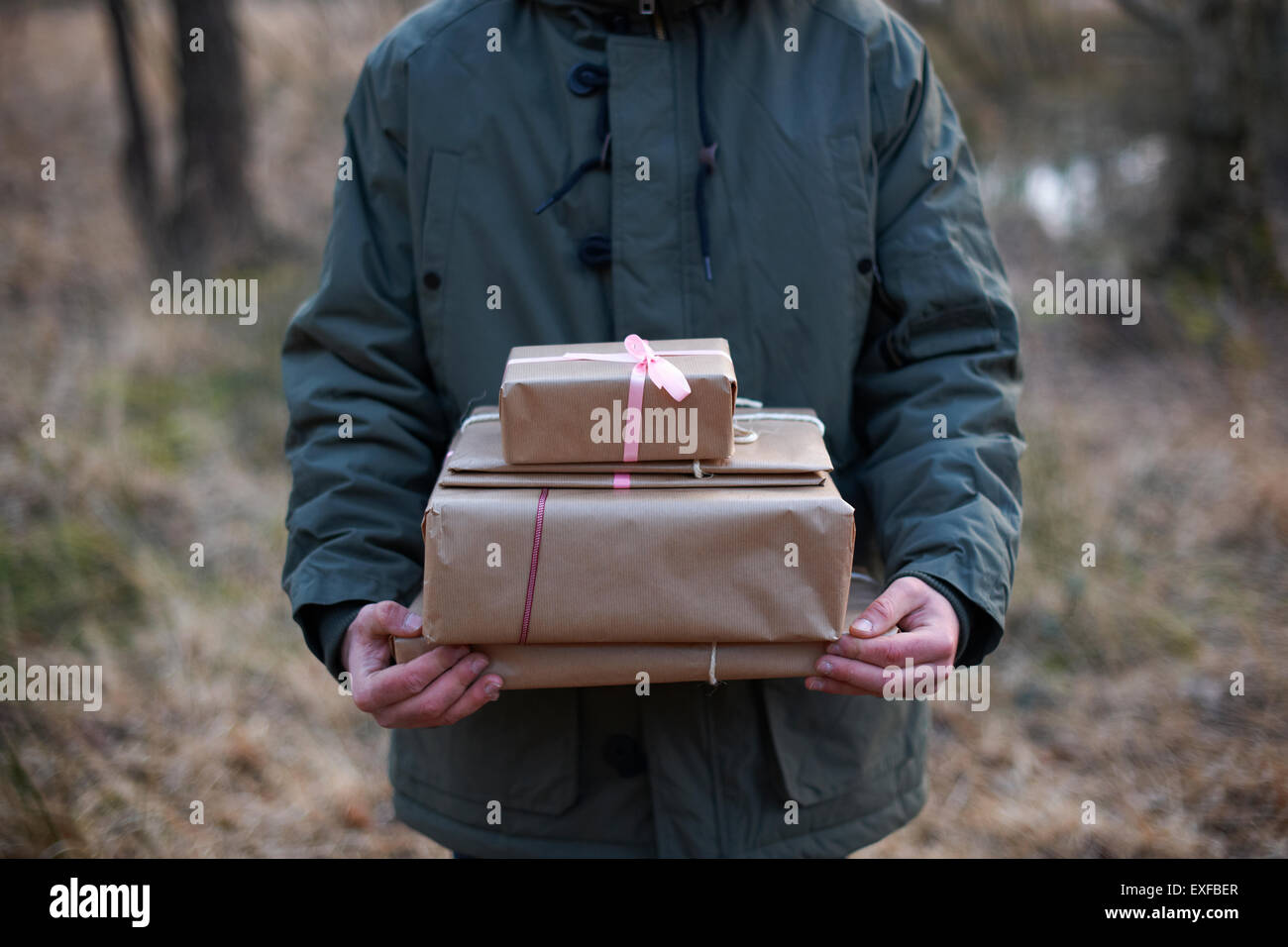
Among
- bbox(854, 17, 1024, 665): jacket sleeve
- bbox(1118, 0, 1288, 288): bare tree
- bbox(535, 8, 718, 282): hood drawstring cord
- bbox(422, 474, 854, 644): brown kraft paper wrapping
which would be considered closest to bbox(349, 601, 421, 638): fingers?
bbox(422, 474, 854, 644): brown kraft paper wrapping

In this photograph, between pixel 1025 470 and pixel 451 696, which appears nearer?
pixel 451 696

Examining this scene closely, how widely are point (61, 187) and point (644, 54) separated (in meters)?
7.89

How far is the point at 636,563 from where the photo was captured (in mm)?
1353

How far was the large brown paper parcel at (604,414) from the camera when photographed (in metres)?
1.34

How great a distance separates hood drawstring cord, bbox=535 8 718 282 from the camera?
1642 mm

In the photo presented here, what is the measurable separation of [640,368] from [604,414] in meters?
0.07

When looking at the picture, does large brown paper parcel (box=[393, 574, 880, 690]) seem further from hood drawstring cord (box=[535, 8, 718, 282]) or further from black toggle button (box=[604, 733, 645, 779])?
hood drawstring cord (box=[535, 8, 718, 282])

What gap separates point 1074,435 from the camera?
4.88 metres

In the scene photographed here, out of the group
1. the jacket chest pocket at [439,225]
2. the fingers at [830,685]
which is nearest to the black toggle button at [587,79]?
the jacket chest pocket at [439,225]

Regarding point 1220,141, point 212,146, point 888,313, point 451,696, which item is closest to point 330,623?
point 451,696

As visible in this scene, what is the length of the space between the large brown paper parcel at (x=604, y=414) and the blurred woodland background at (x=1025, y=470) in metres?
2.09

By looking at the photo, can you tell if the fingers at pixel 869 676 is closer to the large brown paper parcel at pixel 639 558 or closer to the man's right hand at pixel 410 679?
the large brown paper parcel at pixel 639 558

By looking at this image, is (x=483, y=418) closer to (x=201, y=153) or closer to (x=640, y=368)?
(x=640, y=368)
